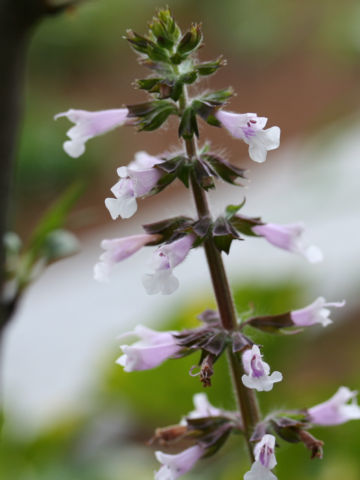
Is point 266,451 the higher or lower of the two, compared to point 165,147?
lower

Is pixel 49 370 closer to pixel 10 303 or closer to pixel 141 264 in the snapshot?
pixel 141 264

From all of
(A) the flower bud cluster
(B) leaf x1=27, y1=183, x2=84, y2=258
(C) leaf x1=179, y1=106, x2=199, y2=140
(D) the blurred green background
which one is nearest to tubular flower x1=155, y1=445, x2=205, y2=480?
(A) the flower bud cluster

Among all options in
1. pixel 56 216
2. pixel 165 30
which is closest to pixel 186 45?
pixel 165 30

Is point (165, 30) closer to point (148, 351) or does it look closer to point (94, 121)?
point (94, 121)

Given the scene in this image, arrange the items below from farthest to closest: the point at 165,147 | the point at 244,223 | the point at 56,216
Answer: the point at 165,147, the point at 56,216, the point at 244,223

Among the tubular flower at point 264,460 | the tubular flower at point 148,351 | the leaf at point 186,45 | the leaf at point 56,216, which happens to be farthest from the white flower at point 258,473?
the leaf at point 56,216

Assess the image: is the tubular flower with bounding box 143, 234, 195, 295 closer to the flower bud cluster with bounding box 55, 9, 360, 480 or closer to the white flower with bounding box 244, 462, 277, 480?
the flower bud cluster with bounding box 55, 9, 360, 480
